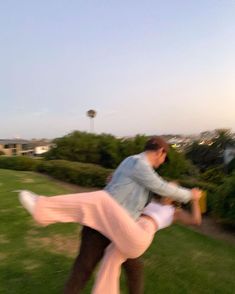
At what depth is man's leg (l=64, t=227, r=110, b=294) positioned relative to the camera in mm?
3096

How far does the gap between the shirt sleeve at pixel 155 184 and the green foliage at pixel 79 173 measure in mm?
8509

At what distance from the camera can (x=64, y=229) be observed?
20.7 ft

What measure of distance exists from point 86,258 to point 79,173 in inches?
357

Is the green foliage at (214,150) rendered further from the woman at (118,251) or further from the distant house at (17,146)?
the distant house at (17,146)

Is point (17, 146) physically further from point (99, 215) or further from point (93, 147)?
point (99, 215)

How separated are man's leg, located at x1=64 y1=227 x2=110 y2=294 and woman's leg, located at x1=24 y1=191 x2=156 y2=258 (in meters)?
0.12

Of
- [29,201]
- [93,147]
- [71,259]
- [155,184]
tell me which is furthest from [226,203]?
[93,147]

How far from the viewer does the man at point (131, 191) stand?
2986 mm

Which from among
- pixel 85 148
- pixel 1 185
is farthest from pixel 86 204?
pixel 85 148

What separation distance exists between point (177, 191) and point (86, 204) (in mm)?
668

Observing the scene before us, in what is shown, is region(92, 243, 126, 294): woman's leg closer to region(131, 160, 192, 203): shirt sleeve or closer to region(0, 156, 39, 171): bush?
region(131, 160, 192, 203): shirt sleeve

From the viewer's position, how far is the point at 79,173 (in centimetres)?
1214

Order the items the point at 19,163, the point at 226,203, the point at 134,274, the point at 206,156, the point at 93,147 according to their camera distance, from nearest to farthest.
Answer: the point at 134,274 < the point at 226,203 < the point at 93,147 < the point at 19,163 < the point at 206,156

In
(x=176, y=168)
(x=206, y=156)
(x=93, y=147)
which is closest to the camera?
(x=176, y=168)
